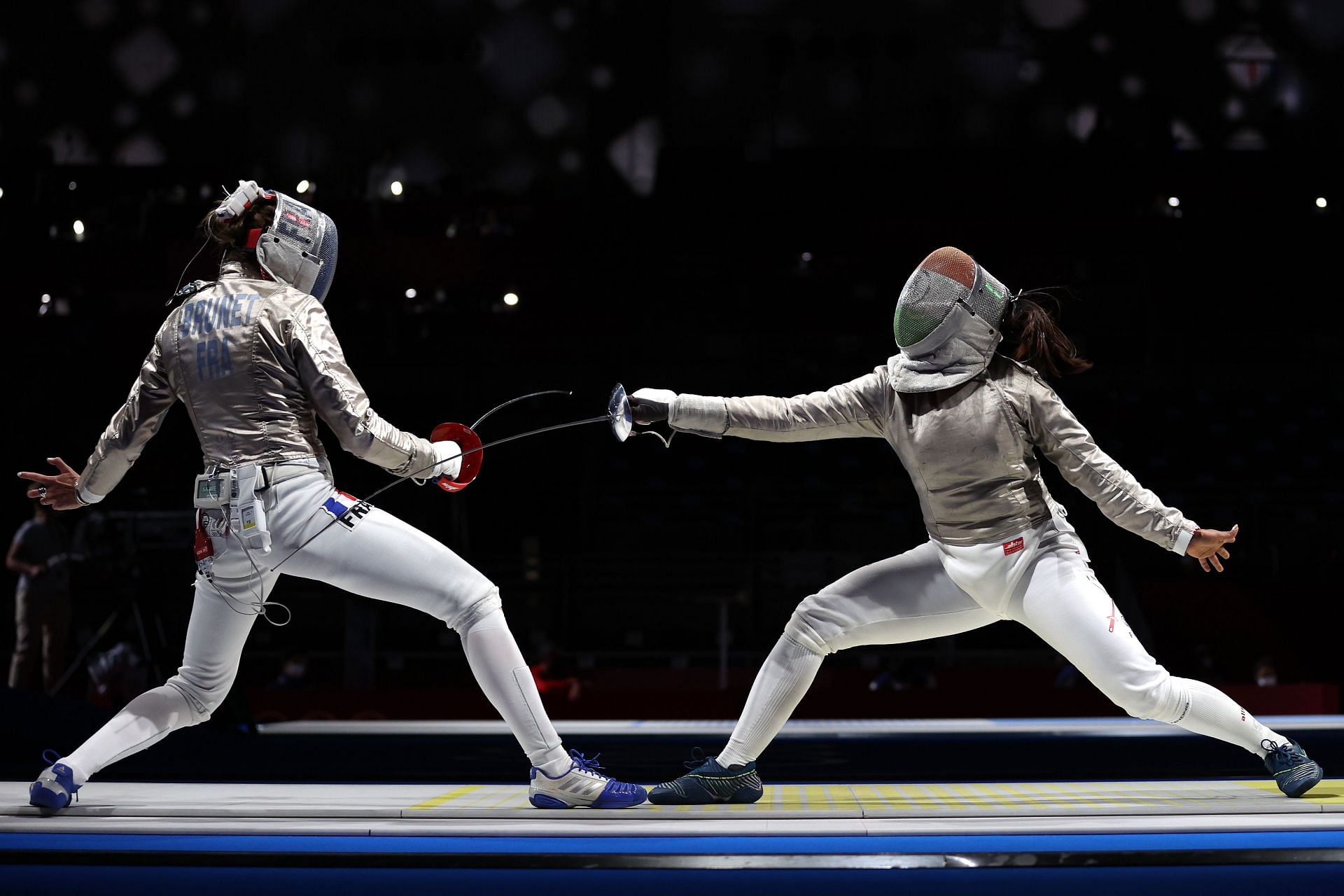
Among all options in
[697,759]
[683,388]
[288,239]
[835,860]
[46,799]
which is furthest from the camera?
[683,388]

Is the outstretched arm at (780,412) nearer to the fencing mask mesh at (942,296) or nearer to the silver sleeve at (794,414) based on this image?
the silver sleeve at (794,414)

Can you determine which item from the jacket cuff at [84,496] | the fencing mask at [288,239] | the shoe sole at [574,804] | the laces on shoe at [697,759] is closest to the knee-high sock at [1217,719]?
the laces on shoe at [697,759]

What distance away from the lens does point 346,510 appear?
75.5 inches

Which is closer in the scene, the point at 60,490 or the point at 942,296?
the point at 942,296

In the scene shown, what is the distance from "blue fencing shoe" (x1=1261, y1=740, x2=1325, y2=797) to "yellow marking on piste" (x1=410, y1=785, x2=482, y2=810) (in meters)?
1.54

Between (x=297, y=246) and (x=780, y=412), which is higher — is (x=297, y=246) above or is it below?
above

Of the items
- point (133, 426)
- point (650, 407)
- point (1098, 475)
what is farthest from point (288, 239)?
point (1098, 475)

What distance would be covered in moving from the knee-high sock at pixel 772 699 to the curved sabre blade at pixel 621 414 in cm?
51

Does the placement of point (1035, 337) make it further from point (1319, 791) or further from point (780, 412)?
point (1319, 791)

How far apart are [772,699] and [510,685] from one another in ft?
1.67

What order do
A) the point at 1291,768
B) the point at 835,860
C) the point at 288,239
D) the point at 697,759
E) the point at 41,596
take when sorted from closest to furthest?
the point at 835,860, the point at 1291,768, the point at 288,239, the point at 697,759, the point at 41,596

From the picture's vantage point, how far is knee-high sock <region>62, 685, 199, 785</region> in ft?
6.42

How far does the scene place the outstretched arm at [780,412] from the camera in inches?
82.0

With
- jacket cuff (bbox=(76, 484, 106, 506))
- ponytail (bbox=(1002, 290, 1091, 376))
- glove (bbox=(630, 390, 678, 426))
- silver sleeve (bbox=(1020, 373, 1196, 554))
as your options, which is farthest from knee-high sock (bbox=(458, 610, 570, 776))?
ponytail (bbox=(1002, 290, 1091, 376))
